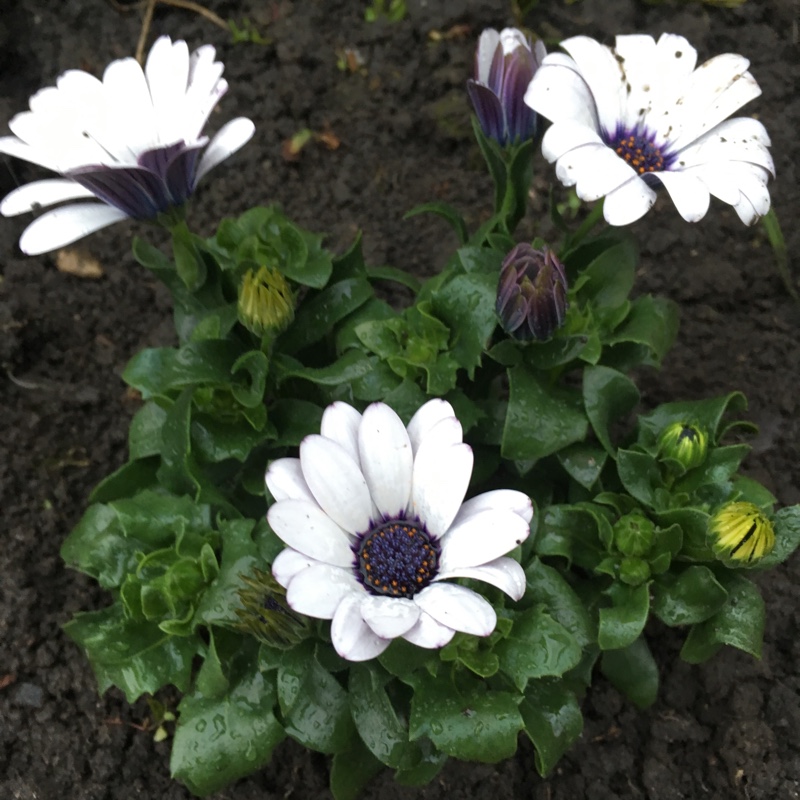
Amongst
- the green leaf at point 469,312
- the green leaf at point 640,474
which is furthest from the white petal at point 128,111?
the green leaf at point 640,474

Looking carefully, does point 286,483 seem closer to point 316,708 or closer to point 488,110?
point 316,708

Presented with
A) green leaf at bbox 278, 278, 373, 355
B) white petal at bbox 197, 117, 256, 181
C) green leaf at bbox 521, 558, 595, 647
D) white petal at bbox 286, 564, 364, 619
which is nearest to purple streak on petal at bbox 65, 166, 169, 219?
white petal at bbox 197, 117, 256, 181

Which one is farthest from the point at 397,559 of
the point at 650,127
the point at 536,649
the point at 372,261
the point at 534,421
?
the point at 372,261

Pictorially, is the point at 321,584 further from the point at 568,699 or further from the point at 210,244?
the point at 210,244

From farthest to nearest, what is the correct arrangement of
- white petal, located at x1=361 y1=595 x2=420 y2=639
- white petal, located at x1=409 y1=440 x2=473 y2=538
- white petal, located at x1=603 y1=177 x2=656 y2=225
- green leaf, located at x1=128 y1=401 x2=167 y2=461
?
green leaf, located at x1=128 y1=401 x2=167 y2=461 → white petal, located at x1=603 y1=177 x2=656 y2=225 → white petal, located at x1=409 y1=440 x2=473 y2=538 → white petal, located at x1=361 y1=595 x2=420 y2=639

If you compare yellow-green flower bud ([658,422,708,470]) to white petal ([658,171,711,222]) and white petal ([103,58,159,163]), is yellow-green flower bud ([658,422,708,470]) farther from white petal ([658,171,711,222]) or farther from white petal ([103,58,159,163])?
white petal ([103,58,159,163])

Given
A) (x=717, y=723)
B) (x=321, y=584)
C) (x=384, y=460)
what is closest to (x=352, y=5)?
(x=384, y=460)
